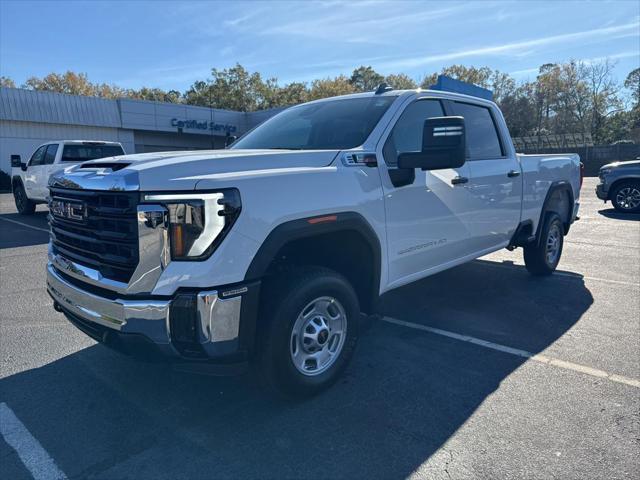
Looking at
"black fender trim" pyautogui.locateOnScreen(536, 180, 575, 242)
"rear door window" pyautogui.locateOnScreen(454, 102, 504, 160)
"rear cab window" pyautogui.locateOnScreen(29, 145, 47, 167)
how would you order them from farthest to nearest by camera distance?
"rear cab window" pyautogui.locateOnScreen(29, 145, 47, 167)
"black fender trim" pyautogui.locateOnScreen(536, 180, 575, 242)
"rear door window" pyautogui.locateOnScreen(454, 102, 504, 160)

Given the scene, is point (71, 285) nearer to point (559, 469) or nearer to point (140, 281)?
point (140, 281)

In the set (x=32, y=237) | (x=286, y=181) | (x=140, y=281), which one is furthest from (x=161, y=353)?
(x=32, y=237)

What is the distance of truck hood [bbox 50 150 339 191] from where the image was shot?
8.34ft

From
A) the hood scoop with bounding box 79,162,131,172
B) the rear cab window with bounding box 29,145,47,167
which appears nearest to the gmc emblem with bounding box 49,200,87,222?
the hood scoop with bounding box 79,162,131,172

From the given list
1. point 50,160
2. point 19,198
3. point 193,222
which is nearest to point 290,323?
point 193,222

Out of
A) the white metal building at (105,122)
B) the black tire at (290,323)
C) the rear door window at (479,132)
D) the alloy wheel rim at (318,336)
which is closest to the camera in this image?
the black tire at (290,323)

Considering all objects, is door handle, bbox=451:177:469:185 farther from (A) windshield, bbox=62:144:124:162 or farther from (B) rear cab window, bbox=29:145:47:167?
(B) rear cab window, bbox=29:145:47:167

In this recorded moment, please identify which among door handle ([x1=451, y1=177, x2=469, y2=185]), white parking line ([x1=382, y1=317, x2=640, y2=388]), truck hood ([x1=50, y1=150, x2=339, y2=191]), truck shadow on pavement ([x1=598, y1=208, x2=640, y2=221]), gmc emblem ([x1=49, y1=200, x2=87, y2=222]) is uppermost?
truck hood ([x1=50, y1=150, x2=339, y2=191])

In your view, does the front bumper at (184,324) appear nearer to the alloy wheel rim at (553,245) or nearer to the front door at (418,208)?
the front door at (418,208)

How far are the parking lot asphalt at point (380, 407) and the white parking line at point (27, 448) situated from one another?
0.04 feet

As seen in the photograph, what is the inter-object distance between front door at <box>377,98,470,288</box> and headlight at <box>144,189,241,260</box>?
1458 mm

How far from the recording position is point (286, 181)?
285 cm

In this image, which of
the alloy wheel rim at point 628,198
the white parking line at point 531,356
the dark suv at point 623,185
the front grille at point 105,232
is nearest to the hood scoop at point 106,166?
the front grille at point 105,232

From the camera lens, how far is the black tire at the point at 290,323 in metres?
2.79
